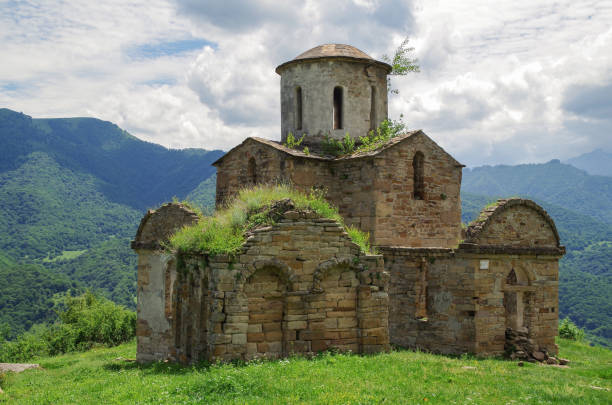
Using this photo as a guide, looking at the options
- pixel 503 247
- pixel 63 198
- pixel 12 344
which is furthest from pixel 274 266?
pixel 63 198

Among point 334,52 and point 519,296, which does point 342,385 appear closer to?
point 519,296

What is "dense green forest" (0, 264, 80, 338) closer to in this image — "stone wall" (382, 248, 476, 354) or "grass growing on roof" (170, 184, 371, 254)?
"stone wall" (382, 248, 476, 354)

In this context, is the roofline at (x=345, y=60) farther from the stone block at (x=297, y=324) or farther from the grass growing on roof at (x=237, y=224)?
the stone block at (x=297, y=324)

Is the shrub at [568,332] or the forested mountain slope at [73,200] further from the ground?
the forested mountain slope at [73,200]

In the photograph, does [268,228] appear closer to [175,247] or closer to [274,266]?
[274,266]

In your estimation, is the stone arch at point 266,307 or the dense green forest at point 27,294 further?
the dense green forest at point 27,294

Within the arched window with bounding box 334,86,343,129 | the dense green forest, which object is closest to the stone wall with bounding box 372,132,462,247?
the arched window with bounding box 334,86,343,129

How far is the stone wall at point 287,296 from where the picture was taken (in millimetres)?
9812

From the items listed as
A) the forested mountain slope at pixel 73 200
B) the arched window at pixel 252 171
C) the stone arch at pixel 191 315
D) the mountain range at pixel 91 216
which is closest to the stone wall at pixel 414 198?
the arched window at pixel 252 171

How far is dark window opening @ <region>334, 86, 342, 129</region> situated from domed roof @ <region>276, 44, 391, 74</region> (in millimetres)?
1126

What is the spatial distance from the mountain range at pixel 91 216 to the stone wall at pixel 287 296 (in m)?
38.2

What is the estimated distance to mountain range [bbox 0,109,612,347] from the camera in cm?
6500

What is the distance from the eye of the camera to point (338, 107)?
18.6 m

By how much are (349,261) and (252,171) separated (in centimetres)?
710
